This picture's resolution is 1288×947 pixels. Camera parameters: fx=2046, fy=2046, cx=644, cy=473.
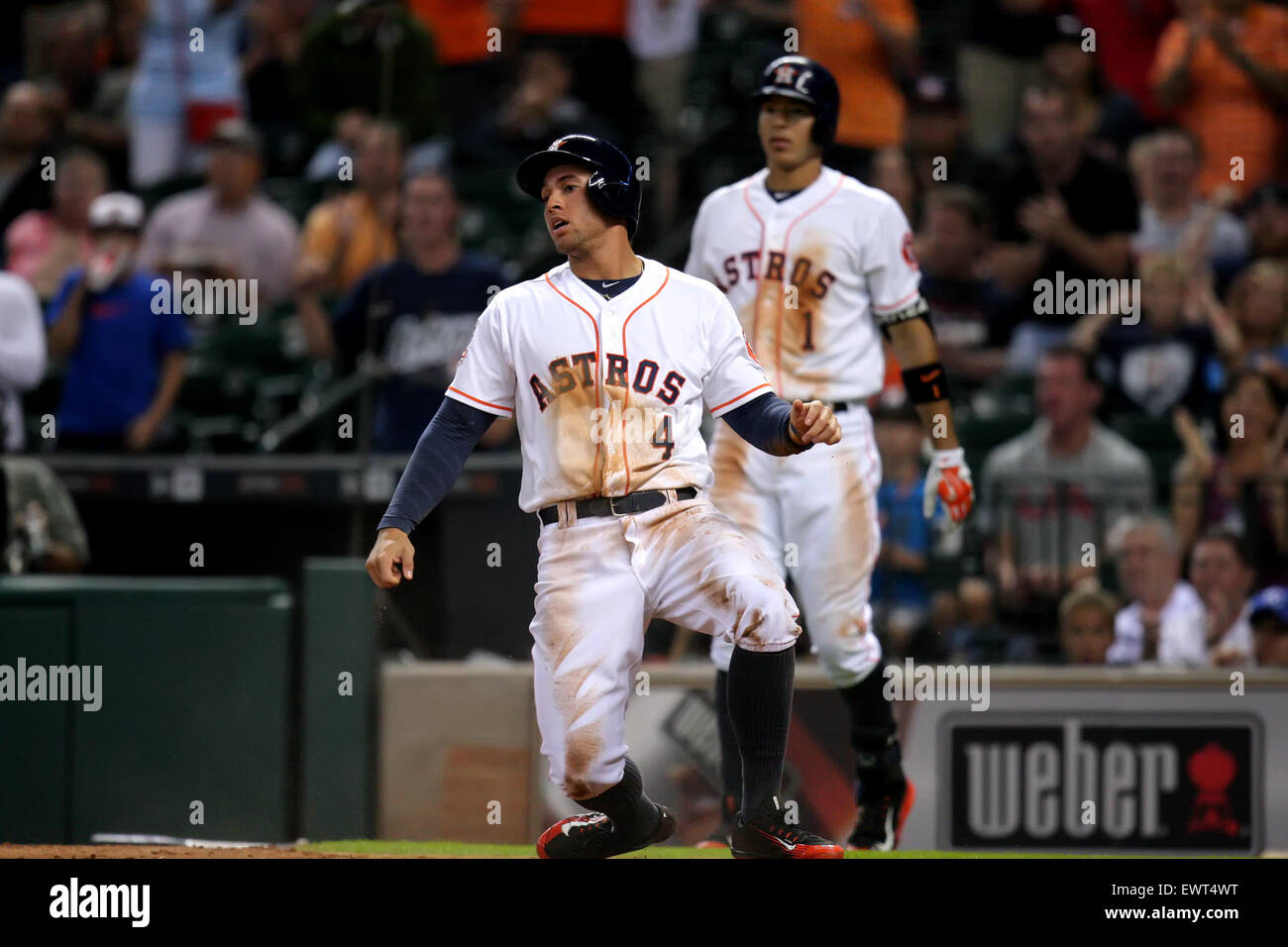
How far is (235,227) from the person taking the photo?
10422 millimetres

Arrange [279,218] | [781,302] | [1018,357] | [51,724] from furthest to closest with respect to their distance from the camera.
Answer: [279,218], [1018,357], [51,724], [781,302]

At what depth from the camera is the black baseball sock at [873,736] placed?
649cm

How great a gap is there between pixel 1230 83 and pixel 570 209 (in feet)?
20.6

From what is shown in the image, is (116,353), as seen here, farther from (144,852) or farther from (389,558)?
(389,558)

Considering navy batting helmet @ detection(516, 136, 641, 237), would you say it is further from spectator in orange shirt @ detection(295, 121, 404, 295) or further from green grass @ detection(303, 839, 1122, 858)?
spectator in orange shirt @ detection(295, 121, 404, 295)

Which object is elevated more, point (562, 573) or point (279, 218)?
point (279, 218)

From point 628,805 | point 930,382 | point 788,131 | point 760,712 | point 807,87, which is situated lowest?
point 628,805

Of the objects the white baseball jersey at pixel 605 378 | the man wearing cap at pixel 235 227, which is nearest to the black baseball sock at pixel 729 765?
the white baseball jersey at pixel 605 378

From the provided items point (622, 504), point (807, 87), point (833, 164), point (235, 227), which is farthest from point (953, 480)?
point (235, 227)

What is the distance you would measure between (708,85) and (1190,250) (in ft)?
8.93

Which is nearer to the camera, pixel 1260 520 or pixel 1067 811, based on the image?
pixel 1067 811

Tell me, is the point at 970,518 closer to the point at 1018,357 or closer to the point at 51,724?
the point at 1018,357

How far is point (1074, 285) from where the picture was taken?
964cm
